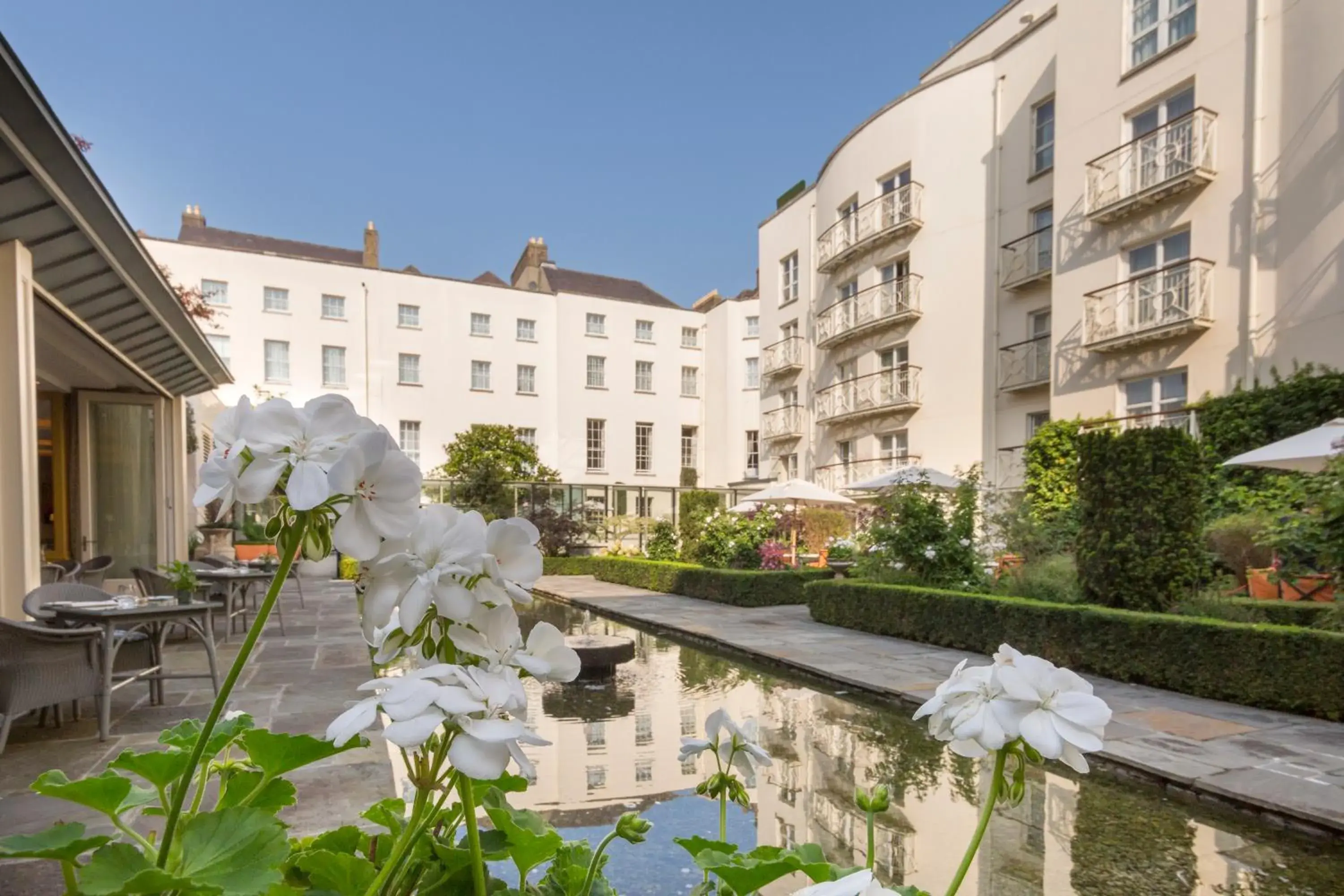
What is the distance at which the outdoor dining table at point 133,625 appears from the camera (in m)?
4.05

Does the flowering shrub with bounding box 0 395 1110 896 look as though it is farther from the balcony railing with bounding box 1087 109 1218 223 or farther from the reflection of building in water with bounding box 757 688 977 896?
the balcony railing with bounding box 1087 109 1218 223

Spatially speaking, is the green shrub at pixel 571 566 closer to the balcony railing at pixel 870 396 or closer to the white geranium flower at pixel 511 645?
the balcony railing at pixel 870 396

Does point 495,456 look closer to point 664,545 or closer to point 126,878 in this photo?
point 664,545

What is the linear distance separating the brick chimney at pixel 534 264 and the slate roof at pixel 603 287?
1.20 ft

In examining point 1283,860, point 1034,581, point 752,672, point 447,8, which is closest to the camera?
point 1283,860

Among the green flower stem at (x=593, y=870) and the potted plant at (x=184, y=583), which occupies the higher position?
the green flower stem at (x=593, y=870)

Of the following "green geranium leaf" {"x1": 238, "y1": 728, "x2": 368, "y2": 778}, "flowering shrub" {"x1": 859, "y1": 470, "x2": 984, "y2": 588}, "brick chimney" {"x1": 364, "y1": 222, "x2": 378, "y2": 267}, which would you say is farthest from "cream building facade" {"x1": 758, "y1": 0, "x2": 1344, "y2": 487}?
"brick chimney" {"x1": 364, "y1": 222, "x2": 378, "y2": 267}

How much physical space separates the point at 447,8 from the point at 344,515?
13660 millimetres

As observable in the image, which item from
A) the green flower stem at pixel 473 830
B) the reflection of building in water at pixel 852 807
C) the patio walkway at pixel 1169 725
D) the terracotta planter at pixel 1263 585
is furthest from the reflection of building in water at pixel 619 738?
the terracotta planter at pixel 1263 585

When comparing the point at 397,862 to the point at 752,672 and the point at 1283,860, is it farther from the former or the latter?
the point at 752,672

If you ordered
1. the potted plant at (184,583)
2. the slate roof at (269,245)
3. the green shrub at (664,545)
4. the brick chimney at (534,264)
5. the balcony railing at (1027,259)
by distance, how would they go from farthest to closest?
the brick chimney at (534,264) → the slate roof at (269,245) → the green shrub at (664,545) → the balcony railing at (1027,259) → the potted plant at (184,583)

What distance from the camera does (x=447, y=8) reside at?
39.2 feet

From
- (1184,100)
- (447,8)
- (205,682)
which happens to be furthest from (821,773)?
(1184,100)

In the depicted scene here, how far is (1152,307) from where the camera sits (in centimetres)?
1234
